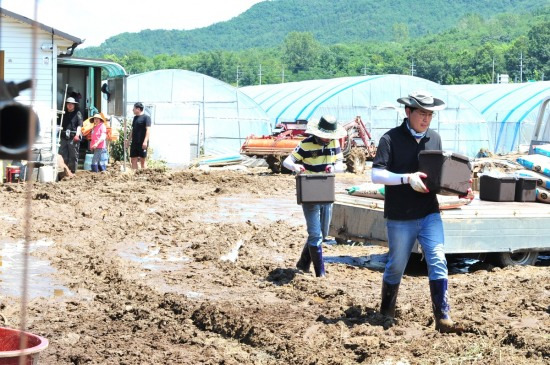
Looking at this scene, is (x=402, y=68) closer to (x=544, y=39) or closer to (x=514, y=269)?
(x=544, y=39)

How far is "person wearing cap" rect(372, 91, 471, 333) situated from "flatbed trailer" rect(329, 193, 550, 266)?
2964 millimetres

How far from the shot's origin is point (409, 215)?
24.8ft

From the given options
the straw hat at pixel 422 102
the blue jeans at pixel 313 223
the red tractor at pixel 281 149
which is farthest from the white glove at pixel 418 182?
the red tractor at pixel 281 149

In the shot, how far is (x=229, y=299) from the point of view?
9.23 metres

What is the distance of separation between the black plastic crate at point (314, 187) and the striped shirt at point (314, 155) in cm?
40

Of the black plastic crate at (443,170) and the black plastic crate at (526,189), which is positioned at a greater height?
the black plastic crate at (443,170)

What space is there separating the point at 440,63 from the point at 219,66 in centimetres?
2896

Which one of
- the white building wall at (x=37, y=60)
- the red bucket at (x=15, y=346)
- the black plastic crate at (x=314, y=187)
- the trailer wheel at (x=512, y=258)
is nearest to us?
the red bucket at (x=15, y=346)

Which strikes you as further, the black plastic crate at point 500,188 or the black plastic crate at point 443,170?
the black plastic crate at point 500,188

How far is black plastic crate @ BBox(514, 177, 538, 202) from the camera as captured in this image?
1194 cm

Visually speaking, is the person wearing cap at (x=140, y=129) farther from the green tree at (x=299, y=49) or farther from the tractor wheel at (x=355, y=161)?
the green tree at (x=299, y=49)

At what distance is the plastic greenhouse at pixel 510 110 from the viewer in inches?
1646

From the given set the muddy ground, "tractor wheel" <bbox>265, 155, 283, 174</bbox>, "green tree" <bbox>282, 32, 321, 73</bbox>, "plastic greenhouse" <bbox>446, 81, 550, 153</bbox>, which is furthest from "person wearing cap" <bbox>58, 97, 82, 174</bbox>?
"green tree" <bbox>282, 32, 321, 73</bbox>

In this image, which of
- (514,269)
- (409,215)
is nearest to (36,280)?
(409,215)
